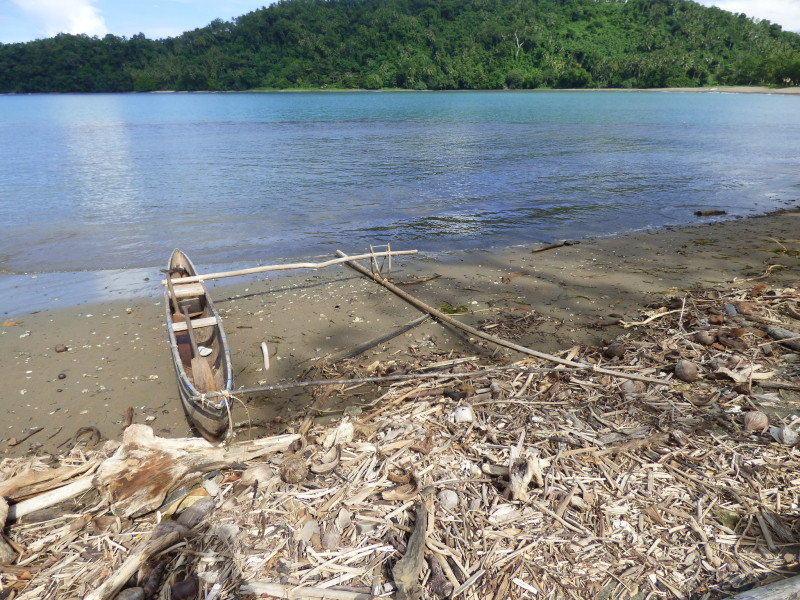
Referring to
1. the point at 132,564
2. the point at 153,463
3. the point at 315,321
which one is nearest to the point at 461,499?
the point at 132,564

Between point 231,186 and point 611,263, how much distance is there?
17.0m

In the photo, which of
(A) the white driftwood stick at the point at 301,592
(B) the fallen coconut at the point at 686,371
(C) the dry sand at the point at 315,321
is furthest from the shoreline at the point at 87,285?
(A) the white driftwood stick at the point at 301,592

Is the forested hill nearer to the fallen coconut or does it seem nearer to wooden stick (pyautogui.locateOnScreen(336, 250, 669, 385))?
wooden stick (pyautogui.locateOnScreen(336, 250, 669, 385))

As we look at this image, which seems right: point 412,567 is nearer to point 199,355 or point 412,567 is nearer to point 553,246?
point 199,355

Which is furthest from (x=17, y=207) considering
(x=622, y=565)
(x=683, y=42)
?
(x=683, y=42)

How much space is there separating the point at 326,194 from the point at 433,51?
165m

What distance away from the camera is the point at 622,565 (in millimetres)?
3182

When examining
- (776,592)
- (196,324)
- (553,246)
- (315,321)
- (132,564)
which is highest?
(776,592)

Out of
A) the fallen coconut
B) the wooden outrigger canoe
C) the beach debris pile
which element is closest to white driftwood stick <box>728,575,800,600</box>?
the beach debris pile

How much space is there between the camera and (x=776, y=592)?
263cm

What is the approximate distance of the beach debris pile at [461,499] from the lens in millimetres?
3139

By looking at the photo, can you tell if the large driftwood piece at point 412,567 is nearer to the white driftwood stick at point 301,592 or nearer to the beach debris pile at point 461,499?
the beach debris pile at point 461,499

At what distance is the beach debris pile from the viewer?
124 inches

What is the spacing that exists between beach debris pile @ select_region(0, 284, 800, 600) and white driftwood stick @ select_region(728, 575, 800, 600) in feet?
1.07
